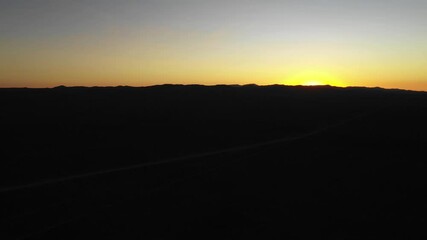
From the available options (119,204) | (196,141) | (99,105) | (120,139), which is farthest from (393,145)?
(99,105)

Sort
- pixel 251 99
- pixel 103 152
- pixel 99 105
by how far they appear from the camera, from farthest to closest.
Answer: pixel 251 99 < pixel 99 105 < pixel 103 152

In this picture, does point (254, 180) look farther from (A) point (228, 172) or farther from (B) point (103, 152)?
(B) point (103, 152)

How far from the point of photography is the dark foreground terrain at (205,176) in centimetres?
1196

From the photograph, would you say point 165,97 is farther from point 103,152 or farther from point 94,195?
point 94,195

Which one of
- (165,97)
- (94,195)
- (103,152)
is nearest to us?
(94,195)

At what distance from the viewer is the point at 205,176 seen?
17.4m

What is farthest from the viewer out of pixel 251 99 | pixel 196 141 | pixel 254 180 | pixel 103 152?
pixel 251 99

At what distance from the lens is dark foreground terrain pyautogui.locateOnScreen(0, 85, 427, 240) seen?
471 inches

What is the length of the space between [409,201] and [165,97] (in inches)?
1468

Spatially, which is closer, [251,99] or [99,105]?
[99,105]

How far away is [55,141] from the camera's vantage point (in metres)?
24.3

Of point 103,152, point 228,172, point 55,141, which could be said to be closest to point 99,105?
point 55,141

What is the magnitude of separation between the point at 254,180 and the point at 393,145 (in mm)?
12797

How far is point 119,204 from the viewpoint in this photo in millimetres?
13516
